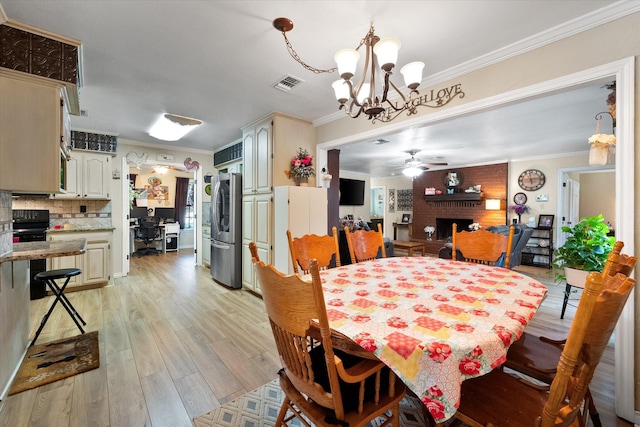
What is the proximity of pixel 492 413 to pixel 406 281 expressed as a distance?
0.74 m

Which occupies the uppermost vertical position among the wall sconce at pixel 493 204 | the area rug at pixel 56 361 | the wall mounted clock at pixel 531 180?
the wall mounted clock at pixel 531 180

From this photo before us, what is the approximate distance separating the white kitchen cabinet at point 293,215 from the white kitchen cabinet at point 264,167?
0.14m

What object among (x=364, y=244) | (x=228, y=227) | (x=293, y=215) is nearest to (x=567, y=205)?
(x=364, y=244)

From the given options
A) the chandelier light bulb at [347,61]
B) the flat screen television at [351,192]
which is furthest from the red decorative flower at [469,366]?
the flat screen television at [351,192]

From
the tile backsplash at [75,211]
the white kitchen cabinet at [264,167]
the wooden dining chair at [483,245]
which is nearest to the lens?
the wooden dining chair at [483,245]

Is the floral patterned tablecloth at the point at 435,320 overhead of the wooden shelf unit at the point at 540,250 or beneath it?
overhead

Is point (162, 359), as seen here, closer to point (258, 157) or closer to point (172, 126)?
point (258, 157)

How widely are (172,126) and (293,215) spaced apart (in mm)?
2241

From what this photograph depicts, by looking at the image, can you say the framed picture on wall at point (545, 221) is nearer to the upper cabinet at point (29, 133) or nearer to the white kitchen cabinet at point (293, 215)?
the white kitchen cabinet at point (293, 215)

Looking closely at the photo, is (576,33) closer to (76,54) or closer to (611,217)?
(76,54)

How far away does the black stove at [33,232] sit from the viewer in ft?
11.9

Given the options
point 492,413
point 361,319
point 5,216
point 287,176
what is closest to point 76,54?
point 5,216

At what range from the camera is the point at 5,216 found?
199 centimetres

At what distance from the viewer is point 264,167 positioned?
3.70 metres
